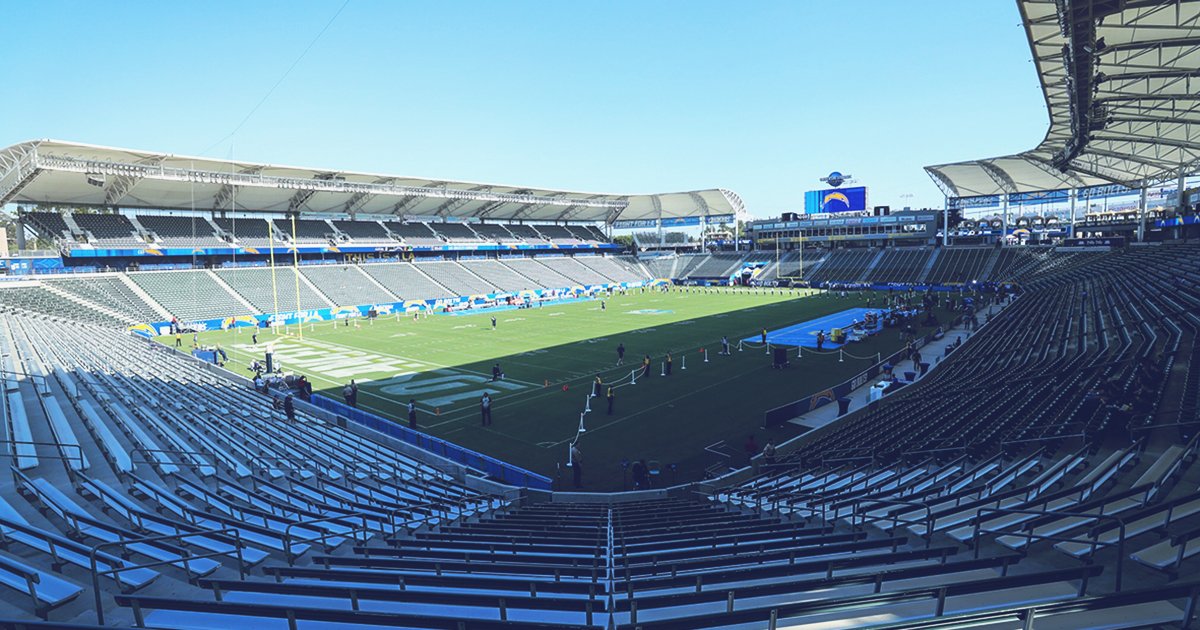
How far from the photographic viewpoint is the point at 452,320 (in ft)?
168

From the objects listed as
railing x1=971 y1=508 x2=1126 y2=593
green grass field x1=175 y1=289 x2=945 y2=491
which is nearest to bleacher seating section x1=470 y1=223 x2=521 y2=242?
green grass field x1=175 y1=289 x2=945 y2=491

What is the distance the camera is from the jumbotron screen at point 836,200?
87625 mm

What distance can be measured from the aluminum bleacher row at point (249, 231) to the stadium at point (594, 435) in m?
0.54

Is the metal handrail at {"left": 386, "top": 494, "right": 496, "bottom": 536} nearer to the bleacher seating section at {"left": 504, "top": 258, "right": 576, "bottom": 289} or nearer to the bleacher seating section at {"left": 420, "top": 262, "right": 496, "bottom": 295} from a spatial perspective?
the bleacher seating section at {"left": 420, "top": 262, "right": 496, "bottom": 295}

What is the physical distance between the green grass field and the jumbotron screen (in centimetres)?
4136

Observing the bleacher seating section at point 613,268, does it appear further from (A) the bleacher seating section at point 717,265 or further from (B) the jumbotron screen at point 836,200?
(B) the jumbotron screen at point 836,200

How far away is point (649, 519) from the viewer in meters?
10.6

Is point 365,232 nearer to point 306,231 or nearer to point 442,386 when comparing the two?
point 306,231

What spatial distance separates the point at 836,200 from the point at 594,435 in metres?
81.4

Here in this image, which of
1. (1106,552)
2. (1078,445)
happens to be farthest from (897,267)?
(1106,552)

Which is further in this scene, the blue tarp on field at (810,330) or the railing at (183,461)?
the blue tarp on field at (810,330)

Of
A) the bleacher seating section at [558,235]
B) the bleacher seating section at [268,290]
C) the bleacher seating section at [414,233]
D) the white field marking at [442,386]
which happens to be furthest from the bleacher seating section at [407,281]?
the white field marking at [442,386]

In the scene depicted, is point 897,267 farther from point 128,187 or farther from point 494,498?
point 128,187

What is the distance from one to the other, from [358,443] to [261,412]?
14.7ft
